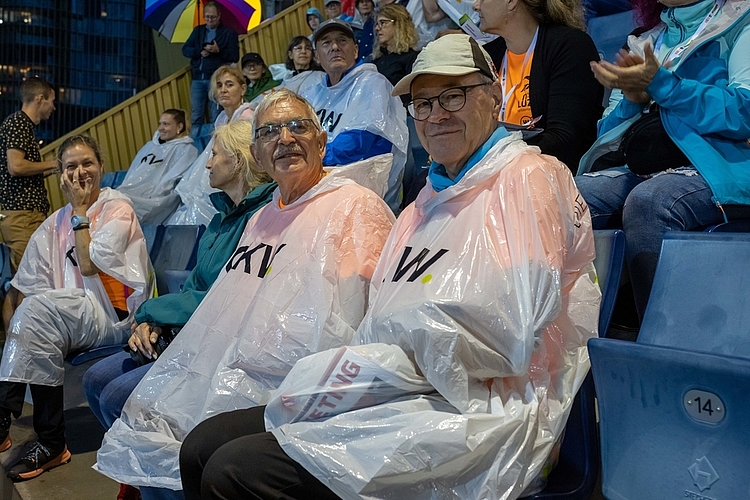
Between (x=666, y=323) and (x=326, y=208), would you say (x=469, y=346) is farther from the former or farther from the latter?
(x=326, y=208)

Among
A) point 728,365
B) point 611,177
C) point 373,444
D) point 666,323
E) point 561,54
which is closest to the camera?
point 728,365

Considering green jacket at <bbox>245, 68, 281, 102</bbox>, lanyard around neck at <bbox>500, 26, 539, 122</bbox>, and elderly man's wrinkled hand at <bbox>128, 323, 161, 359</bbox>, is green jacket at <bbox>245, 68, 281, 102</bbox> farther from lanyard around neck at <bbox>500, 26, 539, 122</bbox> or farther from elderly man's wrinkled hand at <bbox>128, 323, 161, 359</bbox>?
elderly man's wrinkled hand at <bbox>128, 323, 161, 359</bbox>

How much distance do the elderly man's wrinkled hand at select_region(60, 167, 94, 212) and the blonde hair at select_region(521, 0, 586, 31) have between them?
2.13 m

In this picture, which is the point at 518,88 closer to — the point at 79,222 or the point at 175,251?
the point at 79,222

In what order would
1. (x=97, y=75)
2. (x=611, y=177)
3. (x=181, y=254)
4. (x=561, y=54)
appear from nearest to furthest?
(x=611, y=177) < (x=561, y=54) < (x=181, y=254) < (x=97, y=75)

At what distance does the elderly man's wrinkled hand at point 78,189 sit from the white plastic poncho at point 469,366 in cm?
230

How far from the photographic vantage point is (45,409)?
9.97ft

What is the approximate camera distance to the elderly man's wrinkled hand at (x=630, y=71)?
1772 millimetres

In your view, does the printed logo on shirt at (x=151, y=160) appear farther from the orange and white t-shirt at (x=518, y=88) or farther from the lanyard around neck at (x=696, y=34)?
the lanyard around neck at (x=696, y=34)

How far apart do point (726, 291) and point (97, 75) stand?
45.6 feet

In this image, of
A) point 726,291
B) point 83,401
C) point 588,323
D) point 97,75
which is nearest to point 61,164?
point 83,401

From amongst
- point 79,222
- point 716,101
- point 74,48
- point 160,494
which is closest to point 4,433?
point 79,222

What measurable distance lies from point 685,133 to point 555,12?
84cm

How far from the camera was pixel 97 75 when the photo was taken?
1360 centimetres
